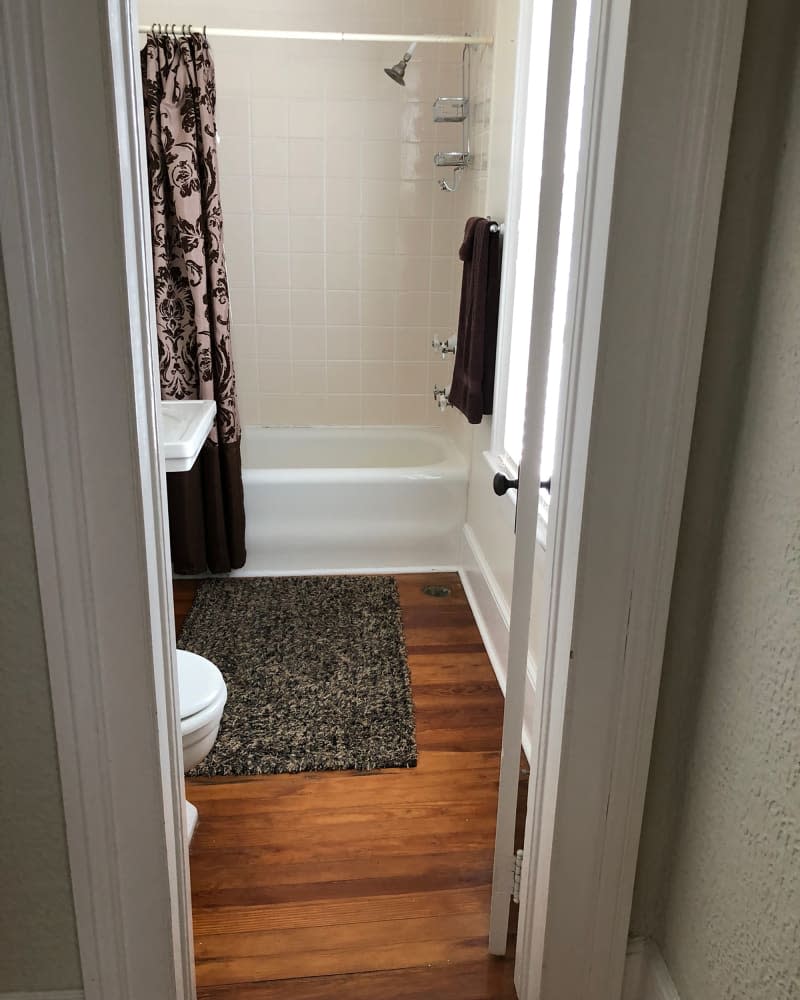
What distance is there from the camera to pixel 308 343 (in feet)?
12.7

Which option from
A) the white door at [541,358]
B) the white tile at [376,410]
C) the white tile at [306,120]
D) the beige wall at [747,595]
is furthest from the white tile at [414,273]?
the beige wall at [747,595]

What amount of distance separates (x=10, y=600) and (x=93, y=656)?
137mm

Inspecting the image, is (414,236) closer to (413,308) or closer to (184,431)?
(413,308)

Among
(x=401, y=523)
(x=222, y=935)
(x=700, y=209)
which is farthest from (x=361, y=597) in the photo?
(x=700, y=209)

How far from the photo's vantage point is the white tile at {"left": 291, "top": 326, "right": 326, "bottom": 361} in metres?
3.86

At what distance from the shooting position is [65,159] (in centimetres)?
103

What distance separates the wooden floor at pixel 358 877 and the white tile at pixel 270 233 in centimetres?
218

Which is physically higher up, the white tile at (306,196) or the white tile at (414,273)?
the white tile at (306,196)

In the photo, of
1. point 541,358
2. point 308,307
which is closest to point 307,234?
point 308,307

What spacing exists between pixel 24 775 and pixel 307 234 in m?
2.94

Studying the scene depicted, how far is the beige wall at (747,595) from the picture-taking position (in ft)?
3.36

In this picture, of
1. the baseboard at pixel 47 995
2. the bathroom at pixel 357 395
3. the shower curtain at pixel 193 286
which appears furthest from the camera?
the shower curtain at pixel 193 286

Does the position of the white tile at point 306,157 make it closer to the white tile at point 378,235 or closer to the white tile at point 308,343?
the white tile at point 378,235

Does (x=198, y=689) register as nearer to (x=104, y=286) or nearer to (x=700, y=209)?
(x=104, y=286)
